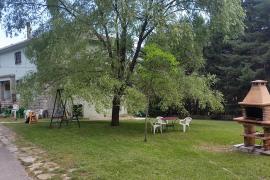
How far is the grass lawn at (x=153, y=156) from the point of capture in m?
7.32

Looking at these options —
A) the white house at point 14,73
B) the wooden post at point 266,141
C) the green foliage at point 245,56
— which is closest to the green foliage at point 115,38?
the wooden post at point 266,141

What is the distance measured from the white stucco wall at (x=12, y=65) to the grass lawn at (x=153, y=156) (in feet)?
46.0

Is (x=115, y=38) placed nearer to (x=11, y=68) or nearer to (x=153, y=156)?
(x=153, y=156)

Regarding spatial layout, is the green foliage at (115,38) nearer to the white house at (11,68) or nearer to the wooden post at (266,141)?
the wooden post at (266,141)

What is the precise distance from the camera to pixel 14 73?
28328mm

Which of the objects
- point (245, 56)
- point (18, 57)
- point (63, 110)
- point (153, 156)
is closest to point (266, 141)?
point (153, 156)

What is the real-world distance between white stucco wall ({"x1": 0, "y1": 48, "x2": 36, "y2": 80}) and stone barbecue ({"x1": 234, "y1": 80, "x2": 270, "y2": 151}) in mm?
18778

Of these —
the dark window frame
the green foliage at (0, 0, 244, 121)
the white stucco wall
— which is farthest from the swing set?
the dark window frame

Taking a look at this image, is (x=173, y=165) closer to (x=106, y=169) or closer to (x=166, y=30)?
(x=106, y=169)

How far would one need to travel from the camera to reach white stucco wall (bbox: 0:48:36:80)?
87.7 ft

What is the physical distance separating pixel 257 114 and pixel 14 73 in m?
22.2

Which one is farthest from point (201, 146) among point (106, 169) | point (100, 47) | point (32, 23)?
point (32, 23)

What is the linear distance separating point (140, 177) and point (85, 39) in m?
8.60

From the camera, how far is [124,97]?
43.2ft
